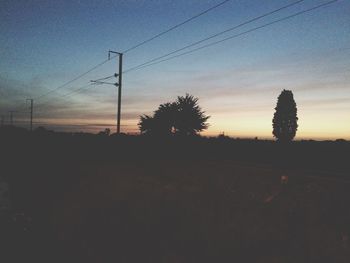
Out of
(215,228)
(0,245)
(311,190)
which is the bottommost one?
(0,245)

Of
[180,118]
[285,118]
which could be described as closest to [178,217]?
[180,118]

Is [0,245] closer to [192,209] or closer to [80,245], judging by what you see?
[80,245]

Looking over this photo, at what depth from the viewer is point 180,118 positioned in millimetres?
44844

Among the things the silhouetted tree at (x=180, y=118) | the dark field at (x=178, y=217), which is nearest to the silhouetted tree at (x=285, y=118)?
the silhouetted tree at (x=180, y=118)

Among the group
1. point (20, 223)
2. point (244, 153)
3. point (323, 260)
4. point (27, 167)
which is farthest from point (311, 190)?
point (27, 167)

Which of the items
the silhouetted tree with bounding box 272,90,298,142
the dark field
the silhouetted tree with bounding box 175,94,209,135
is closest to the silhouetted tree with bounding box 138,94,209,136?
the silhouetted tree with bounding box 175,94,209,135

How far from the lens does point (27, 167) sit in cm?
2012

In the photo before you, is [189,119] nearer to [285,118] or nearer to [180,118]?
[180,118]

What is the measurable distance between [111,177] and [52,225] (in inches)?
205

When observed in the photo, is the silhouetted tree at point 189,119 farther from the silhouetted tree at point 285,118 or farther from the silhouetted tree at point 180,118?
the silhouetted tree at point 285,118

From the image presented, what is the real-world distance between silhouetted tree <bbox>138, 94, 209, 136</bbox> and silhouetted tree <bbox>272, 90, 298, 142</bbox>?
636 inches

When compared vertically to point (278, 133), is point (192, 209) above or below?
below

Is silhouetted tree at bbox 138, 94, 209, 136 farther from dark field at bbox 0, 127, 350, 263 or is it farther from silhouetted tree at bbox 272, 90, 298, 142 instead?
dark field at bbox 0, 127, 350, 263

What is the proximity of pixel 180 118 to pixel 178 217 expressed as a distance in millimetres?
36175
